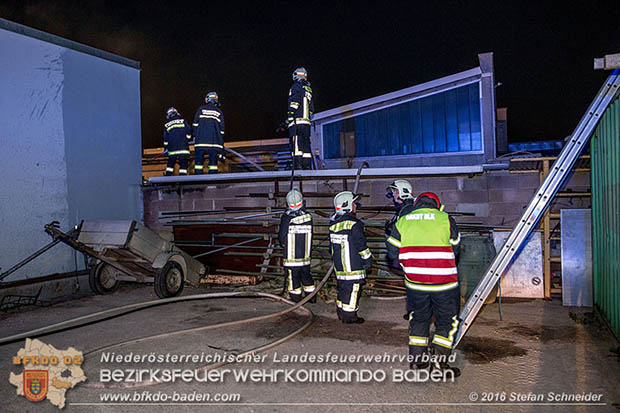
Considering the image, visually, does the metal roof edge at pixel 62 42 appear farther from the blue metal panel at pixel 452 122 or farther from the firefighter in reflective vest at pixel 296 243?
the blue metal panel at pixel 452 122

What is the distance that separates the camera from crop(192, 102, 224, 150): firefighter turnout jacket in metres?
10.4

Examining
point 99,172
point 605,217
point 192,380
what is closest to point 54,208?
point 99,172

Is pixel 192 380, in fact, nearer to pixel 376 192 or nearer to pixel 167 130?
pixel 376 192

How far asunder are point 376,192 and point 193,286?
4133 mm

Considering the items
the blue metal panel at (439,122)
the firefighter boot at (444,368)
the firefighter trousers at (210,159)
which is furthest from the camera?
the blue metal panel at (439,122)

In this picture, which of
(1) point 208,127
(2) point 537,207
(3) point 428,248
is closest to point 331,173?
(1) point 208,127

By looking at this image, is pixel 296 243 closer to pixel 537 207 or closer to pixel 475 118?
pixel 537 207

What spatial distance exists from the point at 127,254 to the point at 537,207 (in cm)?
636

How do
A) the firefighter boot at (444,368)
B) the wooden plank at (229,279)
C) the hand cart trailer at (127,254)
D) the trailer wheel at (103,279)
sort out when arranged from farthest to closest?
the wooden plank at (229,279)
the trailer wheel at (103,279)
the hand cart trailer at (127,254)
the firefighter boot at (444,368)

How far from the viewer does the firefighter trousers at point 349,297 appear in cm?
607

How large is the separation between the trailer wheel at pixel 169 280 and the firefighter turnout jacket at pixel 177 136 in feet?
12.5

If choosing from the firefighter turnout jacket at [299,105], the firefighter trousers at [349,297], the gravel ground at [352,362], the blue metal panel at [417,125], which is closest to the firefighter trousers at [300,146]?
the firefighter turnout jacket at [299,105]

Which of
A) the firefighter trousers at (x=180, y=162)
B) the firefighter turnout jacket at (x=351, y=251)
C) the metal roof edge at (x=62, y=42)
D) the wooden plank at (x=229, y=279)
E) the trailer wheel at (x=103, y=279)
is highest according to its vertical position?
the metal roof edge at (x=62, y=42)

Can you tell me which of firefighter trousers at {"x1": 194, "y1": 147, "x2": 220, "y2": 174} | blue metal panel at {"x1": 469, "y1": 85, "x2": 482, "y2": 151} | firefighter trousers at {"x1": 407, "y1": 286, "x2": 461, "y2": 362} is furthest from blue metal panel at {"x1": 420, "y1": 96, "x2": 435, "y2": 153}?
firefighter trousers at {"x1": 407, "y1": 286, "x2": 461, "y2": 362}
